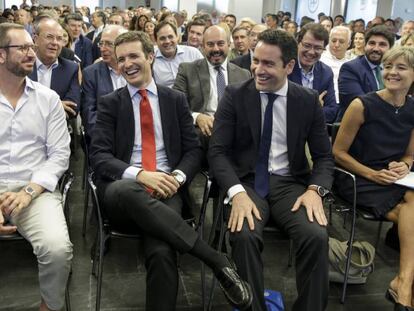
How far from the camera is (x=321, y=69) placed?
3395 millimetres

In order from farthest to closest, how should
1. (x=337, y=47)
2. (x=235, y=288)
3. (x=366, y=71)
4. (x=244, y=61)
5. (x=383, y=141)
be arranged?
1. (x=337, y=47)
2. (x=244, y=61)
3. (x=366, y=71)
4. (x=383, y=141)
5. (x=235, y=288)

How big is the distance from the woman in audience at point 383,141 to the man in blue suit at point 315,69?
29.7 inches

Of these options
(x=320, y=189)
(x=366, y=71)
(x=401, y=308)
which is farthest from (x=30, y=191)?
(x=366, y=71)

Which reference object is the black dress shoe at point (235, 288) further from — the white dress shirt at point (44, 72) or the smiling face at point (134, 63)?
the white dress shirt at point (44, 72)

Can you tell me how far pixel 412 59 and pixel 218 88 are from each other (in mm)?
1320

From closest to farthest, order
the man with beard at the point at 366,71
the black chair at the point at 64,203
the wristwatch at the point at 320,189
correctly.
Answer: the black chair at the point at 64,203, the wristwatch at the point at 320,189, the man with beard at the point at 366,71

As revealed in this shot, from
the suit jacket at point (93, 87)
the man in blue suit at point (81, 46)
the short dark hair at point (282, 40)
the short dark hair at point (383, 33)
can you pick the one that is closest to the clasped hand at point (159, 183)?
the short dark hair at point (282, 40)

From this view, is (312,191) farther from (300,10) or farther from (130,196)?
(300,10)

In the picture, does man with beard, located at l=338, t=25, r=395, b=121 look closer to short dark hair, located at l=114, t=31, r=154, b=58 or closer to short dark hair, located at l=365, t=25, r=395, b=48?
short dark hair, located at l=365, t=25, r=395, b=48

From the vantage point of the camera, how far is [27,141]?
2254 millimetres

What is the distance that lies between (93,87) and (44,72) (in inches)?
17.8

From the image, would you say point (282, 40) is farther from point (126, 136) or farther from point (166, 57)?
point (166, 57)

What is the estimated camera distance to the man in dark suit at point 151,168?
1935 millimetres

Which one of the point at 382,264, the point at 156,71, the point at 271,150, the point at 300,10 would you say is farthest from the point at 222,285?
the point at 300,10
